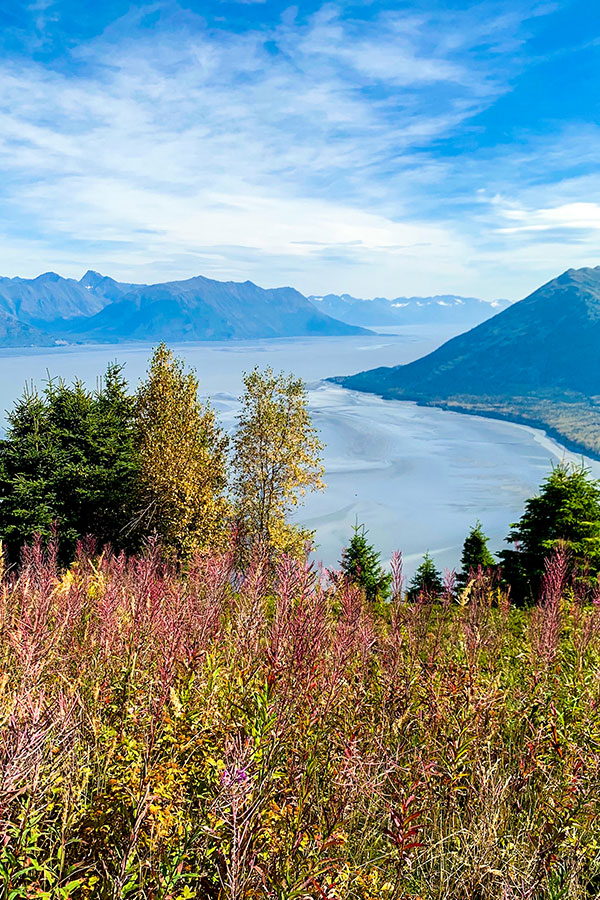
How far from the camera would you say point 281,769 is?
2141mm

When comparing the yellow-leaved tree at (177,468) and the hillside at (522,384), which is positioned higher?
the hillside at (522,384)

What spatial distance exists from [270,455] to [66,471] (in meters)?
5.78

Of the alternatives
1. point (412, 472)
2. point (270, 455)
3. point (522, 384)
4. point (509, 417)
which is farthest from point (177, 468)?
point (522, 384)

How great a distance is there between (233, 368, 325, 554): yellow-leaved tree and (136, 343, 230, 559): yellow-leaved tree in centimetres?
84

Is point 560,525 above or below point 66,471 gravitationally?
below

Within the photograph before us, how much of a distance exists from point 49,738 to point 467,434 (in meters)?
102

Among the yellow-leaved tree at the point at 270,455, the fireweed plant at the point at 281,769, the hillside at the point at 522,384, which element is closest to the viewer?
the fireweed plant at the point at 281,769

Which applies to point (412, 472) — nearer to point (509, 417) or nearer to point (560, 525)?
point (560, 525)

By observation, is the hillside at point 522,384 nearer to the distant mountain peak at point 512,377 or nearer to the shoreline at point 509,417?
the distant mountain peak at point 512,377

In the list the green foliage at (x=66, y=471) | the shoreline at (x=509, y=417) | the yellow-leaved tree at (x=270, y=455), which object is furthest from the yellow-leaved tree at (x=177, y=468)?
the shoreline at (x=509, y=417)

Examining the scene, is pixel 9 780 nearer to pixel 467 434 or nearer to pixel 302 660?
pixel 302 660

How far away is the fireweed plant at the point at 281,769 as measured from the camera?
1.82 metres

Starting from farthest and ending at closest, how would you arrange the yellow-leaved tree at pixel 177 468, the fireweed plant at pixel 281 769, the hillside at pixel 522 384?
the hillside at pixel 522 384
the yellow-leaved tree at pixel 177 468
the fireweed plant at pixel 281 769

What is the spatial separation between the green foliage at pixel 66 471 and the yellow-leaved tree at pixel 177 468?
1023 millimetres
